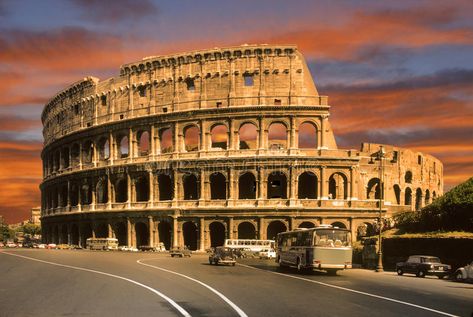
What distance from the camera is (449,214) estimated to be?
1578 inches

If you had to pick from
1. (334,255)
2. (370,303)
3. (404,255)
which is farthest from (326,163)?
(370,303)

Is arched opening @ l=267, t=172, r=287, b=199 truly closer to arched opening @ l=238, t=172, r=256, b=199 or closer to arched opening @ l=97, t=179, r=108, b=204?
arched opening @ l=238, t=172, r=256, b=199

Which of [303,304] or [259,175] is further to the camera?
[259,175]

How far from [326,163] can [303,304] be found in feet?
135

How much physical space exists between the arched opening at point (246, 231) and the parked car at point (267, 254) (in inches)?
243

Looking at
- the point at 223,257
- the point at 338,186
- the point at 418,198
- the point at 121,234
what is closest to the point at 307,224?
the point at 338,186

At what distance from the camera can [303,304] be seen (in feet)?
54.9

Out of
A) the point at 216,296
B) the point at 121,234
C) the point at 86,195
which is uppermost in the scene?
the point at 86,195

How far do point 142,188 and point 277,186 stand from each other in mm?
16665

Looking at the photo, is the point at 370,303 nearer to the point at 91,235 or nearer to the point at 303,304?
the point at 303,304

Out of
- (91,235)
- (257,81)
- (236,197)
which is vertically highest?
(257,81)

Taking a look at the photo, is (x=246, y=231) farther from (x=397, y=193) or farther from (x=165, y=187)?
(x=397, y=193)

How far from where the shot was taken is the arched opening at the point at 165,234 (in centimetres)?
6216

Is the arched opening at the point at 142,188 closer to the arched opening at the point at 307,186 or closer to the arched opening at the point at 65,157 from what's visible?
the arched opening at the point at 65,157
